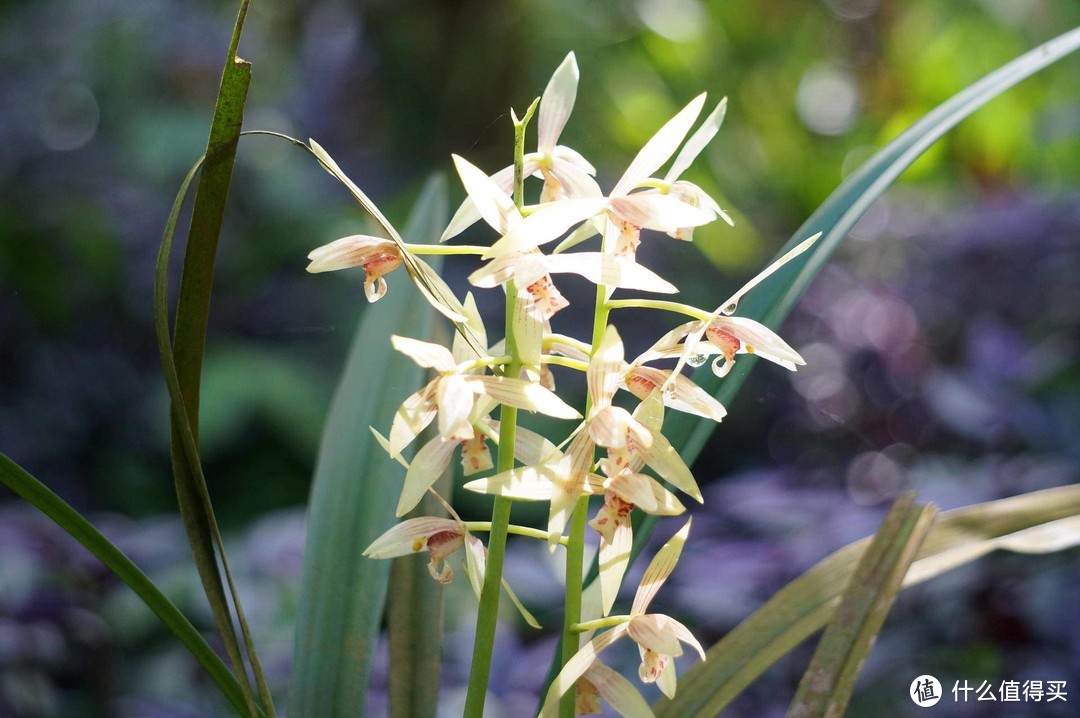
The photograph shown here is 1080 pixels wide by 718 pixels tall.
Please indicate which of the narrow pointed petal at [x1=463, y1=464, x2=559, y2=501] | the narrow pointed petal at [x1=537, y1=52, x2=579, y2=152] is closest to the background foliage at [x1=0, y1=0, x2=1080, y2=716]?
the narrow pointed petal at [x1=537, y1=52, x2=579, y2=152]

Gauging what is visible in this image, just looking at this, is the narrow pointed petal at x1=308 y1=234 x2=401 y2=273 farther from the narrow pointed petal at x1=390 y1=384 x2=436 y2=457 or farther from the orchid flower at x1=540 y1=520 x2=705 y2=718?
the orchid flower at x1=540 y1=520 x2=705 y2=718

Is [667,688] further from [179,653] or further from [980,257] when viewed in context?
[980,257]

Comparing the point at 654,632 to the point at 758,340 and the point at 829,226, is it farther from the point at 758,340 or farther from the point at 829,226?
the point at 829,226

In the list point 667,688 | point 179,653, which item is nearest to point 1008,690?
point 667,688

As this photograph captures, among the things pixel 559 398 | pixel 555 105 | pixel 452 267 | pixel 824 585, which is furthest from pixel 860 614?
pixel 452 267

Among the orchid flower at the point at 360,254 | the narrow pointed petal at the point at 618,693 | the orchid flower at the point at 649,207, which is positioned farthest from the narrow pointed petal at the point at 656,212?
the narrow pointed petal at the point at 618,693
